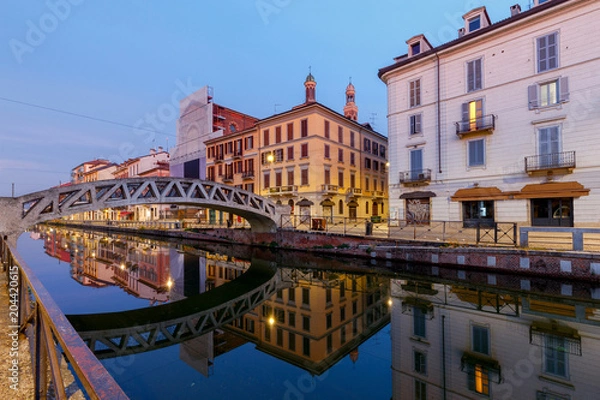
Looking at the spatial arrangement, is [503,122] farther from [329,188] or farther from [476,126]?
[329,188]

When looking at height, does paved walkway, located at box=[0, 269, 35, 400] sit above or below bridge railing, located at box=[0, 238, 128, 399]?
below

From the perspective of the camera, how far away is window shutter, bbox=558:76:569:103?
17.4m

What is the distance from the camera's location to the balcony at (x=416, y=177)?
72.7ft

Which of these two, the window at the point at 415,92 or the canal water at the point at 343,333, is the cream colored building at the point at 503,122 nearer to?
the window at the point at 415,92

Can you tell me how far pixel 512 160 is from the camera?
18969 millimetres

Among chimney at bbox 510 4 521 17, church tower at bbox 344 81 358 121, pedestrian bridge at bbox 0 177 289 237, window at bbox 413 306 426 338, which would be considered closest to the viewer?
window at bbox 413 306 426 338

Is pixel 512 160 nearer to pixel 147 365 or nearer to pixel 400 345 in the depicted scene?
pixel 400 345

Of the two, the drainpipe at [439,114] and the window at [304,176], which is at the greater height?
the drainpipe at [439,114]

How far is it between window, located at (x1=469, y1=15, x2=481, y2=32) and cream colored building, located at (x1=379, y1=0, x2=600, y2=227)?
7cm

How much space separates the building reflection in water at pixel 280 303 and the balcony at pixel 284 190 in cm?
1246

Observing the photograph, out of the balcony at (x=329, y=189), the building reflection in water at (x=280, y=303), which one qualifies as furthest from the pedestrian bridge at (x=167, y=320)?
the balcony at (x=329, y=189)

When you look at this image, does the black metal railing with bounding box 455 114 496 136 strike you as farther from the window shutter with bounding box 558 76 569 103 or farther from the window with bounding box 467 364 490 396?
the window with bounding box 467 364 490 396

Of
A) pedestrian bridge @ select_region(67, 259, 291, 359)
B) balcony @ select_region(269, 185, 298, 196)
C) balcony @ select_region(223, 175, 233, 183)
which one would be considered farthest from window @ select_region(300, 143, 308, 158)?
pedestrian bridge @ select_region(67, 259, 291, 359)

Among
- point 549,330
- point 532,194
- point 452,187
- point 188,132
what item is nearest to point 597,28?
point 532,194
